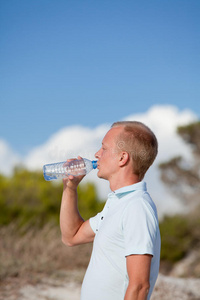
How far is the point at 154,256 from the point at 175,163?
600 inches

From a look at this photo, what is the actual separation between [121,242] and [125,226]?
89 millimetres

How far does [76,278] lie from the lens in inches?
243

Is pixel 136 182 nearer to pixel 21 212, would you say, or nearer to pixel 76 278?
pixel 76 278

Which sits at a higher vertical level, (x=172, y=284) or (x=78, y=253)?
(x=78, y=253)

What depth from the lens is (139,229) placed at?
177cm

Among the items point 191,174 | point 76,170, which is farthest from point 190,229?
point 76,170

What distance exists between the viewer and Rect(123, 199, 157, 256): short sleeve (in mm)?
1745

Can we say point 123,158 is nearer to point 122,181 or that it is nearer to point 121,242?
point 122,181

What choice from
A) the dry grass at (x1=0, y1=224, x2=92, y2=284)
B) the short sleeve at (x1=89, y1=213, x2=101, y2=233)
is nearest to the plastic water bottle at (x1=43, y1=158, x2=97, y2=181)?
the short sleeve at (x1=89, y1=213, x2=101, y2=233)

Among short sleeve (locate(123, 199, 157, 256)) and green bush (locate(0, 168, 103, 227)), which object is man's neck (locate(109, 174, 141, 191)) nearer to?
short sleeve (locate(123, 199, 157, 256))

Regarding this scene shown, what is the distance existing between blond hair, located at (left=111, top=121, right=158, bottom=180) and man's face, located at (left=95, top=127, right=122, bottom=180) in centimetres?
3

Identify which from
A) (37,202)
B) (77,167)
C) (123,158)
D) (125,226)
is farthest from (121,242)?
(37,202)

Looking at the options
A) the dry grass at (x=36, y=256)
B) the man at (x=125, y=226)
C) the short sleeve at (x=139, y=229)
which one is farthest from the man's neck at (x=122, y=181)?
the dry grass at (x=36, y=256)

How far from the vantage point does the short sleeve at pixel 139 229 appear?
1.75 m
